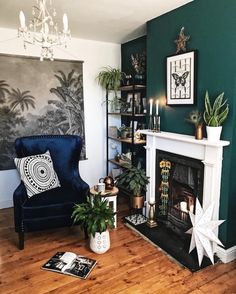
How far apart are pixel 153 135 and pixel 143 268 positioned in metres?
1.43

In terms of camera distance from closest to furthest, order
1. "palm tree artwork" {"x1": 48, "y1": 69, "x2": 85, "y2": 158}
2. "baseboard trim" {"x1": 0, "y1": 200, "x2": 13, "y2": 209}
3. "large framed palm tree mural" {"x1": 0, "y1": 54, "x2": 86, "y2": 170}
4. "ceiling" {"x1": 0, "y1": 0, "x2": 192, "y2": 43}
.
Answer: "ceiling" {"x1": 0, "y1": 0, "x2": 192, "y2": 43}, "large framed palm tree mural" {"x1": 0, "y1": 54, "x2": 86, "y2": 170}, "baseboard trim" {"x1": 0, "y1": 200, "x2": 13, "y2": 209}, "palm tree artwork" {"x1": 48, "y1": 69, "x2": 85, "y2": 158}

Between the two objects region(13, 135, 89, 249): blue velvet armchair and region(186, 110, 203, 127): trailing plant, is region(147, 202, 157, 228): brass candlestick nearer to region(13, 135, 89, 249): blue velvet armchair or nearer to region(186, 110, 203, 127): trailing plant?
region(13, 135, 89, 249): blue velvet armchair

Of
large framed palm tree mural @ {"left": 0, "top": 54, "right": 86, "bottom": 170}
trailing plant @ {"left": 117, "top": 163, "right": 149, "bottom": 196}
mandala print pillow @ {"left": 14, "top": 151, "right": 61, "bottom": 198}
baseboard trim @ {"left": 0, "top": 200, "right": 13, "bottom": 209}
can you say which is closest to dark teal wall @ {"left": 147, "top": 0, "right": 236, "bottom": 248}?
trailing plant @ {"left": 117, "top": 163, "right": 149, "bottom": 196}

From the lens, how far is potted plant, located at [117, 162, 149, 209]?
3064 millimetres

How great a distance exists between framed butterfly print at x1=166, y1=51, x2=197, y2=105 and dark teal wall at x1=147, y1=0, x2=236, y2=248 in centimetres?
6

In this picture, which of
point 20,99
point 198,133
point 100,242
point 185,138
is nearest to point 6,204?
point 20,99

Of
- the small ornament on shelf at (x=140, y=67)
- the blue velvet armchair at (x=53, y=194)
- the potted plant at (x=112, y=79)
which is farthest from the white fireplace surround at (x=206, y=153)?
the potted plant at (x=112, y=79)

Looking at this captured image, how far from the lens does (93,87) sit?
13.1ft

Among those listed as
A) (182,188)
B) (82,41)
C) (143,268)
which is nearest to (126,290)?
→ (143,268)

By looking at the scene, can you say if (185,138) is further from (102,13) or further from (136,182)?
(102,13)

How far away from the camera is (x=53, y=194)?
9.04 feet

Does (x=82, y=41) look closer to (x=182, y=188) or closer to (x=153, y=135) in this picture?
(x=153, y=135)

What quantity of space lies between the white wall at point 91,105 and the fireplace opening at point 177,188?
1.37m

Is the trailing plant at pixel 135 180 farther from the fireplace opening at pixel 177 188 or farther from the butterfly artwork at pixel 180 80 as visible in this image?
the butterfly artwork at pixel 180 80
